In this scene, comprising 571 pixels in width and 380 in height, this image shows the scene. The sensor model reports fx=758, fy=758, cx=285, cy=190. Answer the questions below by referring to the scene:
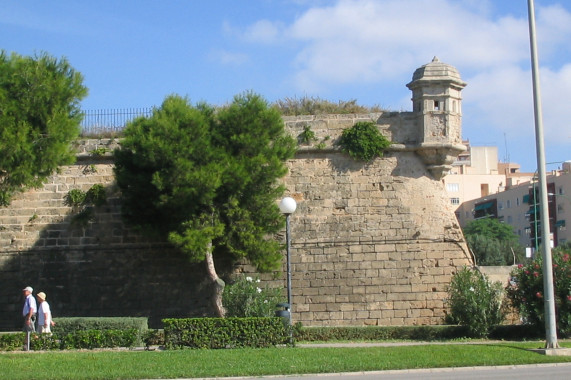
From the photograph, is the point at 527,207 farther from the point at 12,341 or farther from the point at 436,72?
the point at 12,341


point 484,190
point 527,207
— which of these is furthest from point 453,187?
point 527,207

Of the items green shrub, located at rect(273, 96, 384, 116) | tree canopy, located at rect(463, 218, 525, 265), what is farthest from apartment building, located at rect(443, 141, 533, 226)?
green shrub, located at rect(273, 96, 384, 116)

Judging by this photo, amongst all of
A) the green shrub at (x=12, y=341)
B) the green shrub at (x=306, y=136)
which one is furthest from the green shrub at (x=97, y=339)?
the green shrub at (x=306, y=136)

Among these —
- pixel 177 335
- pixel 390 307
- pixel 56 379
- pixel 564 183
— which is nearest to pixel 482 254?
pixel 564 183

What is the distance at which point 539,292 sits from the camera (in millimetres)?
16625

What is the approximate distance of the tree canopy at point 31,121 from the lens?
16.3 meters

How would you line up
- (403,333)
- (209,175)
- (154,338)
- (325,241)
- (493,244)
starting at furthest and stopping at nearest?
(493,244), (325,241), (209,175), (403,333), (154,338)

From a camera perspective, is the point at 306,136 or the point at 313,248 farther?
the point at 306,136

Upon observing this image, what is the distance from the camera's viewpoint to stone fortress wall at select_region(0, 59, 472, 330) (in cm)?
1984

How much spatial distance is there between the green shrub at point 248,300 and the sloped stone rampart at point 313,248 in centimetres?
177

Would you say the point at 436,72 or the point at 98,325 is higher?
the point at 436,72

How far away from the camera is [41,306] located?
15.5 metres

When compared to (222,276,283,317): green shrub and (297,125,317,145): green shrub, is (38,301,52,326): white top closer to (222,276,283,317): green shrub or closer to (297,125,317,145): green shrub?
(222,276,283,317): green shrub

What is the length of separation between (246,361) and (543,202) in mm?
6369
